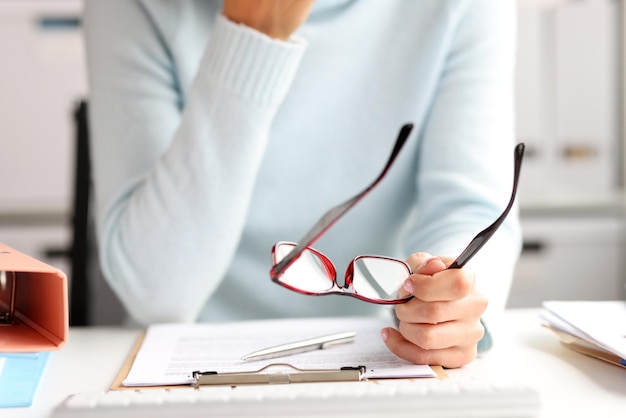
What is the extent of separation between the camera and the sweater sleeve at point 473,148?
756 millimetres

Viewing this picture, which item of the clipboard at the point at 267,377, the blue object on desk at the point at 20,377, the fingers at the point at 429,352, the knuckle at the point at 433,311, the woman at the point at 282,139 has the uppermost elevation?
the woman at the point at 282,139

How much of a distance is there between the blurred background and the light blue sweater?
106 centimetres

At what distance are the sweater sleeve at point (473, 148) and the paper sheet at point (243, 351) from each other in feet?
0.40

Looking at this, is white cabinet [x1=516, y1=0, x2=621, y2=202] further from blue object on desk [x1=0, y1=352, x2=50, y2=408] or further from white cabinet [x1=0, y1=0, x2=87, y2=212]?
blue object on desk [x1=0, y1=352, x2=50, y2=408]

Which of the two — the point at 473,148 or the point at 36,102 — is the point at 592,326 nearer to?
the point at 473,148

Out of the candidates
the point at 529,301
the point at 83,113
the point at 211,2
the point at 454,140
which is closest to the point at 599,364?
the point at 454,140

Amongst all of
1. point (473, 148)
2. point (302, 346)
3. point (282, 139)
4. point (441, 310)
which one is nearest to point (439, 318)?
point (441, 310)

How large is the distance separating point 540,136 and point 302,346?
5.31 ft

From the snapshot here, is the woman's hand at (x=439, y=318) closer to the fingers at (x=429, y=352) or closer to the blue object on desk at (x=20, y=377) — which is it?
the fingers at (x=429, y=352)

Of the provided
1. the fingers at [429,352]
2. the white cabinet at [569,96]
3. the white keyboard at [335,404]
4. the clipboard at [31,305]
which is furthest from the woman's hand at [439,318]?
the white cabinet at [569,96]

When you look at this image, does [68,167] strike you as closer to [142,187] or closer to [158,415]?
[142,187]

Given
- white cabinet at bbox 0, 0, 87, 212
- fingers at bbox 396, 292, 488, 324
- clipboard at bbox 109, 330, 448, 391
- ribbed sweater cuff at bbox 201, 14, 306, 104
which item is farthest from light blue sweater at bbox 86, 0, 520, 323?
white cabinet at bbox 0, 0, 87, 212

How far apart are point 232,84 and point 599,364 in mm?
419

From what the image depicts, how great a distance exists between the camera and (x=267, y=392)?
47 centimetres
